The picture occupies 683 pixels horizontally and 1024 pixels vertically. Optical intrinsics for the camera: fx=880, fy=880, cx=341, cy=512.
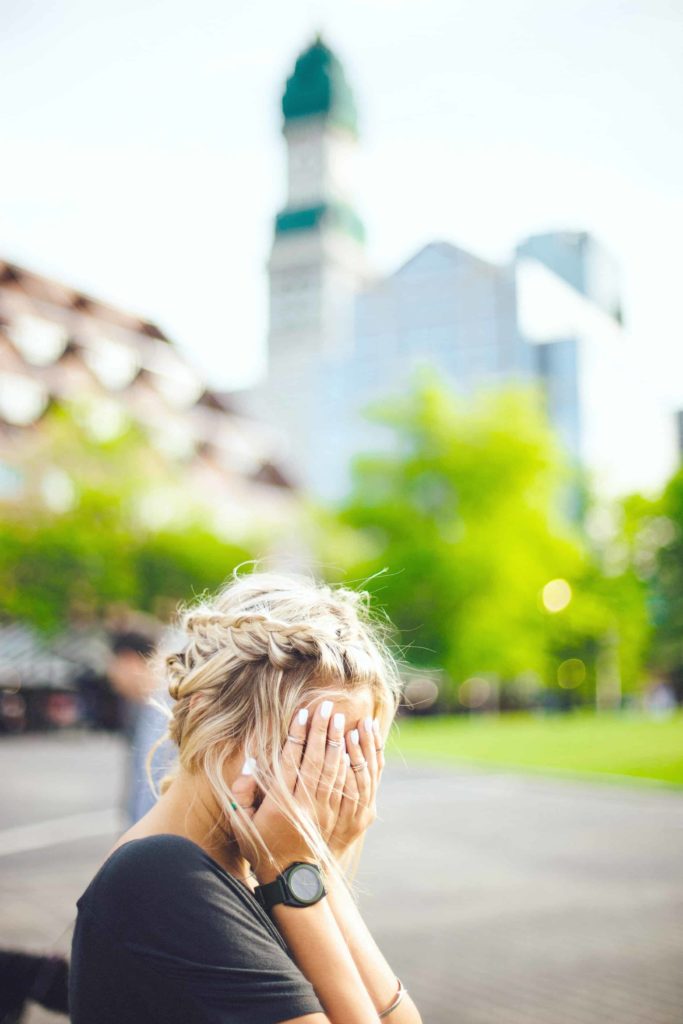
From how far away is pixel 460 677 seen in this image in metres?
37.6

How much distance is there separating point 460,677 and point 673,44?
1371 inches

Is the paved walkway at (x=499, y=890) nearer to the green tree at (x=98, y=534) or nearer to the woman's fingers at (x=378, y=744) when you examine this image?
the woman's fingers at (x=378, y=744)

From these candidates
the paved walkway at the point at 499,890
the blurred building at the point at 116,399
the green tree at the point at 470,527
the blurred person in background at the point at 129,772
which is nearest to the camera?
the blurred person in background at the point at 129,772

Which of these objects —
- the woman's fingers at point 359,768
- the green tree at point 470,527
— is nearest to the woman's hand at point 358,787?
the woman's fingers at point 359,768

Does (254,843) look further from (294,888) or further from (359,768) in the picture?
(359,768)

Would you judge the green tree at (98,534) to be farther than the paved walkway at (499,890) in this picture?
Yes

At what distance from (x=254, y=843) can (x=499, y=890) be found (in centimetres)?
704

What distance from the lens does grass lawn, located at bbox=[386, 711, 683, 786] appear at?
17281 millimetres

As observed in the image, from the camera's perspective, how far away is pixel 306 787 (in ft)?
5.34

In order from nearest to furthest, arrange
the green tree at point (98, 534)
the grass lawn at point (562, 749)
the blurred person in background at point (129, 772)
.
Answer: the blurred person in background at point (129, 772), the grass lawn at point (562, 749), the green tree at point (98, 534)

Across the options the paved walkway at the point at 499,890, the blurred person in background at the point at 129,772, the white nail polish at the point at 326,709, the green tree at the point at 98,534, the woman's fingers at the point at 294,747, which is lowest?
the paved walkway at the point at 499,890

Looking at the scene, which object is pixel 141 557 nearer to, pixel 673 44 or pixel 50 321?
pixel 50 321

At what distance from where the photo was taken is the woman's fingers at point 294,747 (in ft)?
5.30

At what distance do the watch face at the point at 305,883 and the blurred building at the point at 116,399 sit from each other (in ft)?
95.8
